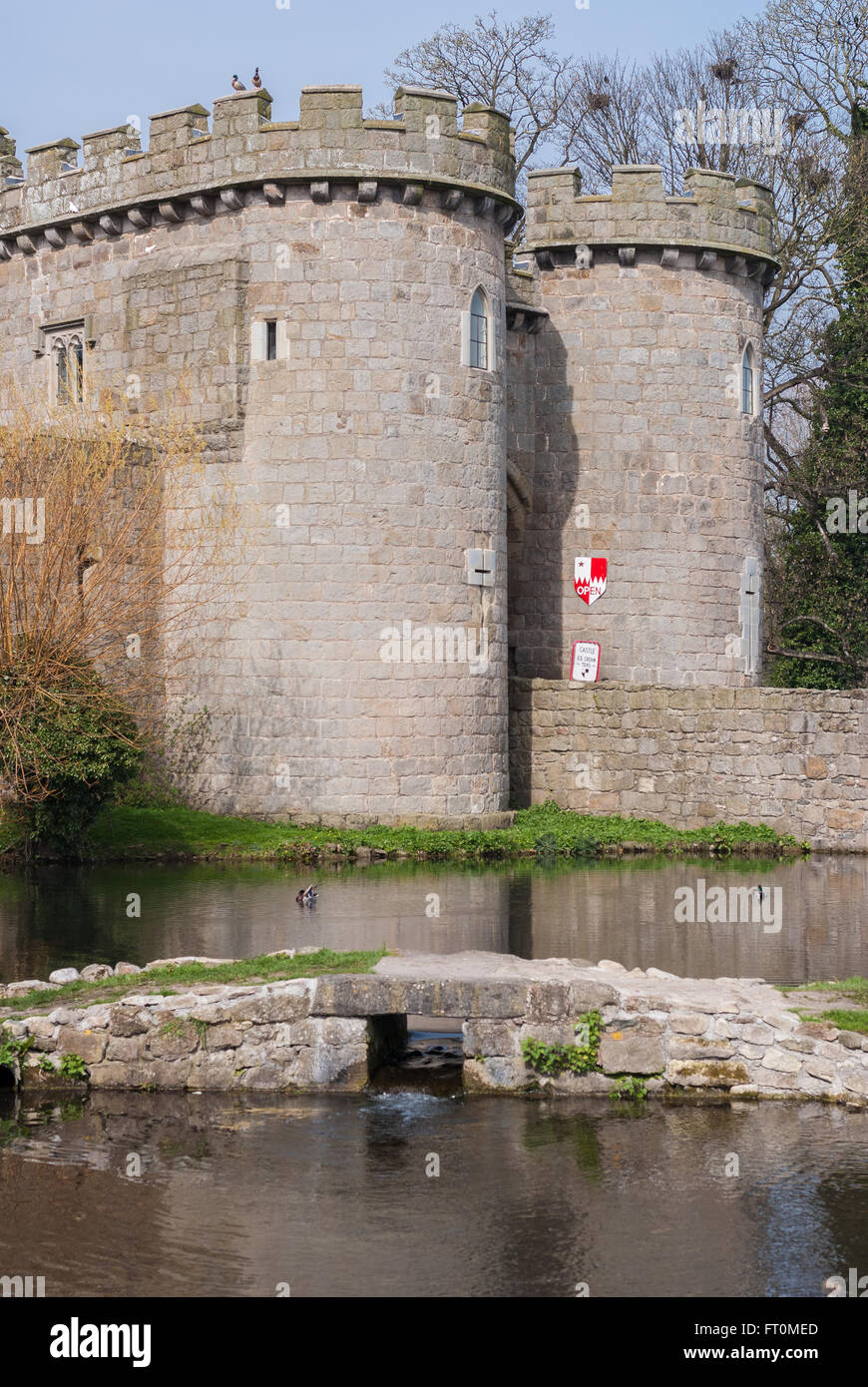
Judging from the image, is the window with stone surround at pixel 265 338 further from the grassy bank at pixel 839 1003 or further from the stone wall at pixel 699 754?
the grassy bank at pixel 839 1003

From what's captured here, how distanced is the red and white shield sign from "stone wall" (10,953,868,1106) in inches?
645

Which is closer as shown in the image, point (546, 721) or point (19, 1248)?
point (19, 1248)

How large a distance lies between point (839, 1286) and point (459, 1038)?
4668 mm

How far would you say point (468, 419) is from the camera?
76.5 feet

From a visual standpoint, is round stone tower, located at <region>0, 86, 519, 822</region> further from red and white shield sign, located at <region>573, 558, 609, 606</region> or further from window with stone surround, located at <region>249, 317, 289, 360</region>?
red and white shield sign, located at <region>573, 558, 609, 606</region>

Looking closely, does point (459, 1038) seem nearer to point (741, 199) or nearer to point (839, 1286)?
point (839, 1286)

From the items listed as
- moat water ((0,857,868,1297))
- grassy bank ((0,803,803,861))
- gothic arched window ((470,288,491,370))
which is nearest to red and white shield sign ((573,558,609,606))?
grassy bank ((0,803,803,861))

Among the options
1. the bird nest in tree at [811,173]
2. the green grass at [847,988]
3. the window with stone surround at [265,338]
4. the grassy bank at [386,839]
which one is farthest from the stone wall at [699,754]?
the bird nest in tree at [811,173]

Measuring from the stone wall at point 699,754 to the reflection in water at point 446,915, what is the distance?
5.50ft

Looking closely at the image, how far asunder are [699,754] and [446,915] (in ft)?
27.3

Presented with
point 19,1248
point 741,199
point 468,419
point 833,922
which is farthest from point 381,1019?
point 741,199

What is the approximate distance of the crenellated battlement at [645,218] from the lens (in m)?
26.9

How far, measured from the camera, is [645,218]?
26906 mm

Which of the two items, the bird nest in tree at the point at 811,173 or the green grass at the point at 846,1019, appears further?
the bird nest in tree at the point at 811,173
